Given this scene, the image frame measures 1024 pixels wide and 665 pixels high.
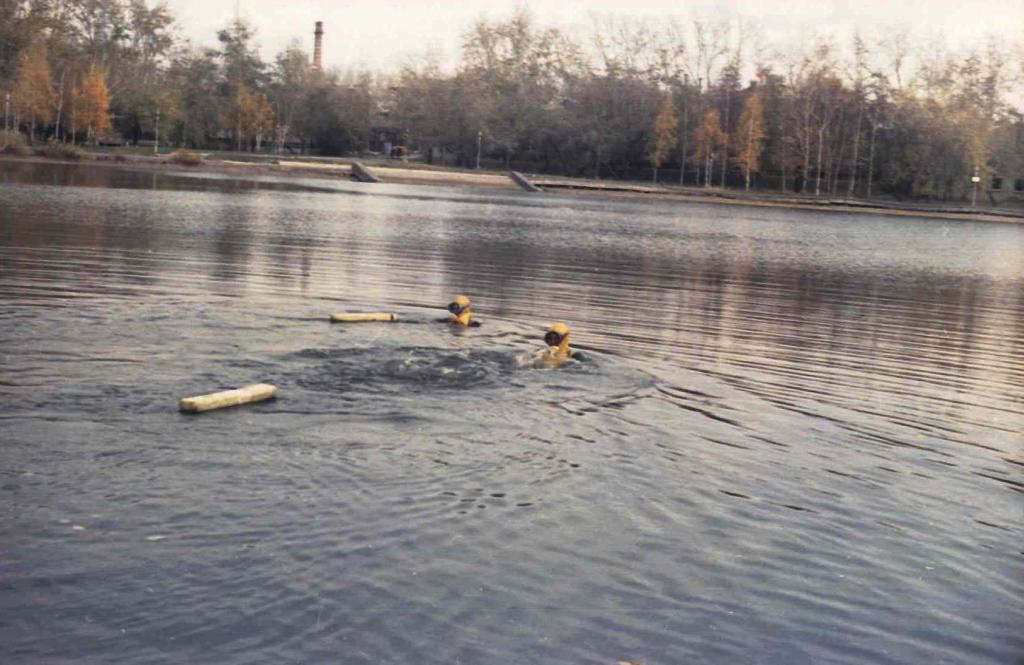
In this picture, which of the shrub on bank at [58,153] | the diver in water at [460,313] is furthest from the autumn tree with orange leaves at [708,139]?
the diver in water at [460,313]

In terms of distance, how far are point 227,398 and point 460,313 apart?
24.3 feet

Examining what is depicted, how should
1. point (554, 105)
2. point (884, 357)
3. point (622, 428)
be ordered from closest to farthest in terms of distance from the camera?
point (622, 428) → point (884, 357) → point (554, 105)

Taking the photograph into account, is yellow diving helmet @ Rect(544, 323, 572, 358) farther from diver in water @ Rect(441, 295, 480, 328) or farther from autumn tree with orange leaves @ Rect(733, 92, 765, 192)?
autumn tree with orange leaves @ Rect(733, 92, 765, 192)

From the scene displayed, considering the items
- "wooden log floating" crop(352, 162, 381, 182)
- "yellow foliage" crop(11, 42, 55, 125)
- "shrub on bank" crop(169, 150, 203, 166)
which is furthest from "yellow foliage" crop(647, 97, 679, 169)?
"yellow foliage" crop(11, 42, 55, 125)

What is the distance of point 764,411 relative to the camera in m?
14.7

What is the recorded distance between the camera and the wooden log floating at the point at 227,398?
1231cm

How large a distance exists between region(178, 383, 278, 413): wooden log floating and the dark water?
15 centimetres

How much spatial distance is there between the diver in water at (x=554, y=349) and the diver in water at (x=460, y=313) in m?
2.88

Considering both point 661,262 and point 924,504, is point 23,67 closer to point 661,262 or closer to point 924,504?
point 661,262

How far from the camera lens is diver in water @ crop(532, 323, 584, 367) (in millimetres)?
16641

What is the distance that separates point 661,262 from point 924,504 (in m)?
27.4

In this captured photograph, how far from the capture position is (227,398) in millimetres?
12633

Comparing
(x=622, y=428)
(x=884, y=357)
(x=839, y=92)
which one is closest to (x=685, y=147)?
(x=839, y=92)

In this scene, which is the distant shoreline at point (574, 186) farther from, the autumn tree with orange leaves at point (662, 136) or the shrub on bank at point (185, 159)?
the autumn tree with orange leaves at point (662, 136)
